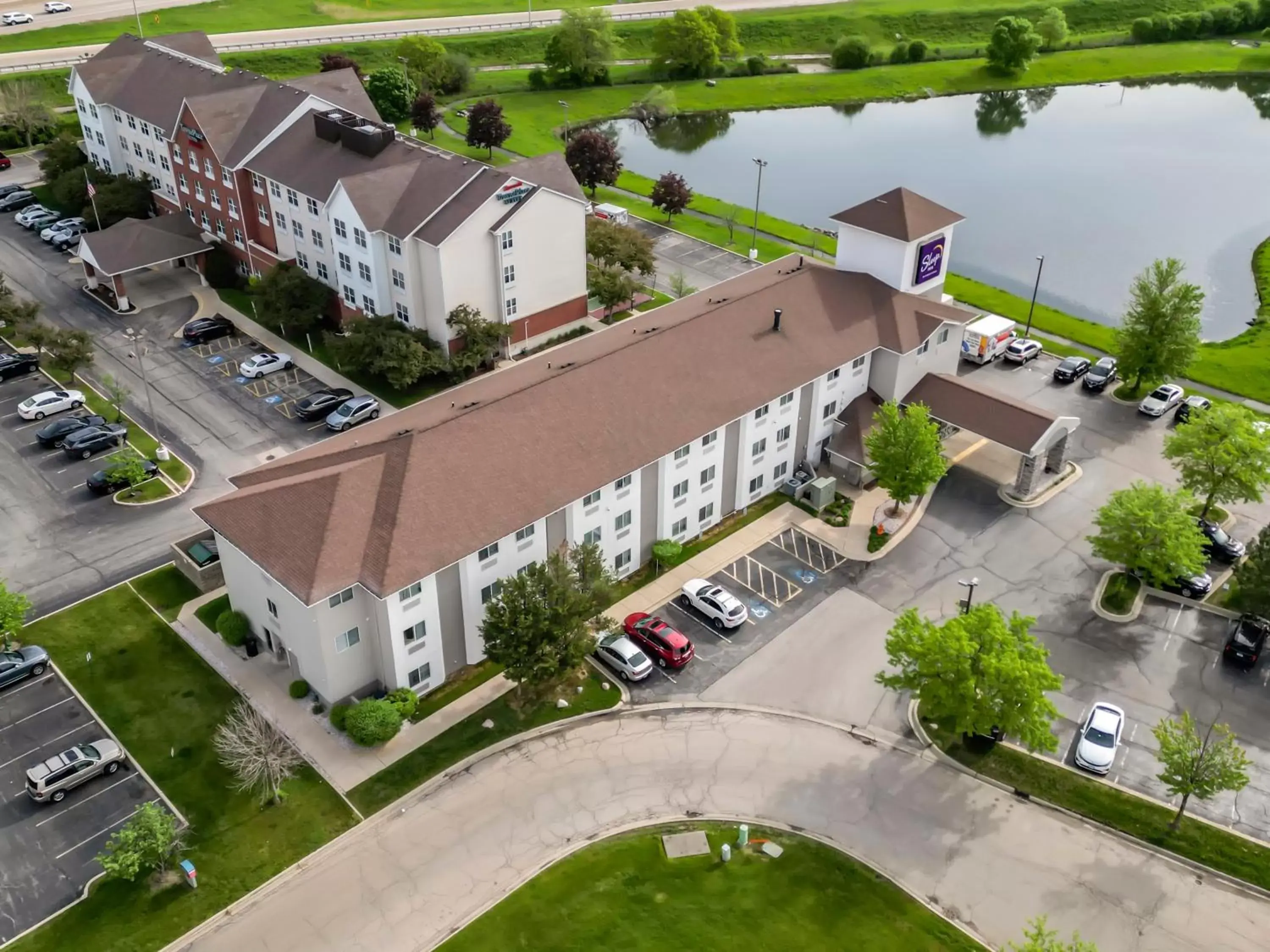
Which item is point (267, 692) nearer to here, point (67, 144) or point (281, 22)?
point (67, 144)

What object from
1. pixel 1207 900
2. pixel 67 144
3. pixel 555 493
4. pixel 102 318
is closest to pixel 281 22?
pixel 67 144

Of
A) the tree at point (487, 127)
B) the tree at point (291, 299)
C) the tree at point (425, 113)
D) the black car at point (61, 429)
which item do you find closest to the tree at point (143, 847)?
the black car at point (61, 429)

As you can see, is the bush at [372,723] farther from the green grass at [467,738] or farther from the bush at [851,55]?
the bush at [851,55]

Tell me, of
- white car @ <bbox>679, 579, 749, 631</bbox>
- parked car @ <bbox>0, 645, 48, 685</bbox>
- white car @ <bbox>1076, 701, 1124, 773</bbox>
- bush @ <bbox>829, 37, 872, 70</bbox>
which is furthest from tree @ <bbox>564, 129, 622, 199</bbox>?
white car @ <bbox>1076, 701, 1124, 773</bbox>

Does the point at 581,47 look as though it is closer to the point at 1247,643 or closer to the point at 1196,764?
the point at 1247,643

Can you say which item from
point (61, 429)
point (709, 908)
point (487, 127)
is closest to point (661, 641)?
point (709, 908)

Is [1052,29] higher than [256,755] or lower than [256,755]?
higher

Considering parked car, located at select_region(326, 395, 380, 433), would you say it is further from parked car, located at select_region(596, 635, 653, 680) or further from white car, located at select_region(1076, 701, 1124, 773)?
white car, located at select_region(1076, 701, 1124, 773)
